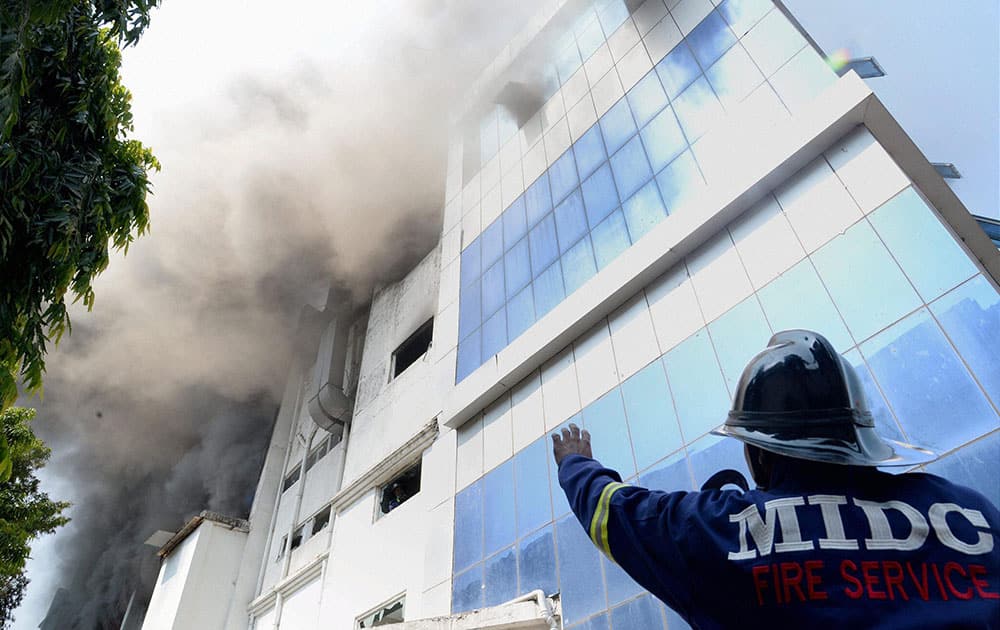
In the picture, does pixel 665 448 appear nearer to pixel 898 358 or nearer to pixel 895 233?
pixel 898 358

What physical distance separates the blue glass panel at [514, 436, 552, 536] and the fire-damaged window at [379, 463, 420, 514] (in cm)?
456

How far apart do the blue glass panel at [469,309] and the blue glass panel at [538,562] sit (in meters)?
4.65

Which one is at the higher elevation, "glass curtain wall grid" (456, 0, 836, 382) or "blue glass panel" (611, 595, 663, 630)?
"glass curtain wall grid" (456, 0, 836, 382)

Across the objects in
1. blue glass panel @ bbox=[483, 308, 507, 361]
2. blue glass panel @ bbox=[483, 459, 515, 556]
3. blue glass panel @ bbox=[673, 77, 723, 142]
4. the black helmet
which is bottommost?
the black helmet

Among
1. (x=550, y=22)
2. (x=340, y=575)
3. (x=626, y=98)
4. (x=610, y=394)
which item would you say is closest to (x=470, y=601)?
(x=610, y=394)

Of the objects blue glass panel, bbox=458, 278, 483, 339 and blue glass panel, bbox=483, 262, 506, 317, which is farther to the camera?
blue glass panel, bbox=458, 278, 483, 339

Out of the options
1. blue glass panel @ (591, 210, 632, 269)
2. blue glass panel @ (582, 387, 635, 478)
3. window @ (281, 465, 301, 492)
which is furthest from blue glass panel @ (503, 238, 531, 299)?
window @ (281, 465, 301, 492)

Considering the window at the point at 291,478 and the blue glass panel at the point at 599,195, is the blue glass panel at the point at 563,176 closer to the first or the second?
the blue glass panel at the point at 599,195

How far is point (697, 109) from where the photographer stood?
865cm

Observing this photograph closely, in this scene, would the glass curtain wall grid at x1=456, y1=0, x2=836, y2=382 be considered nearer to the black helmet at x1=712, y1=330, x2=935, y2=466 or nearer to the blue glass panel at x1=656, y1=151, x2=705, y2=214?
the blue glass panel at x1=656, y1=151, x2=705, y2=214

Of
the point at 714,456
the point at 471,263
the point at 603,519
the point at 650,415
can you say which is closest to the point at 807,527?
the point at 603,519

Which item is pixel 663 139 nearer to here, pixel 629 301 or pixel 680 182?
pixel 680 182

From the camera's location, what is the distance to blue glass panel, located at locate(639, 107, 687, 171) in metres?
8.72

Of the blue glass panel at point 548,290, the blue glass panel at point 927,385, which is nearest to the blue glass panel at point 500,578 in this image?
the blue glass panel at point 548,290
